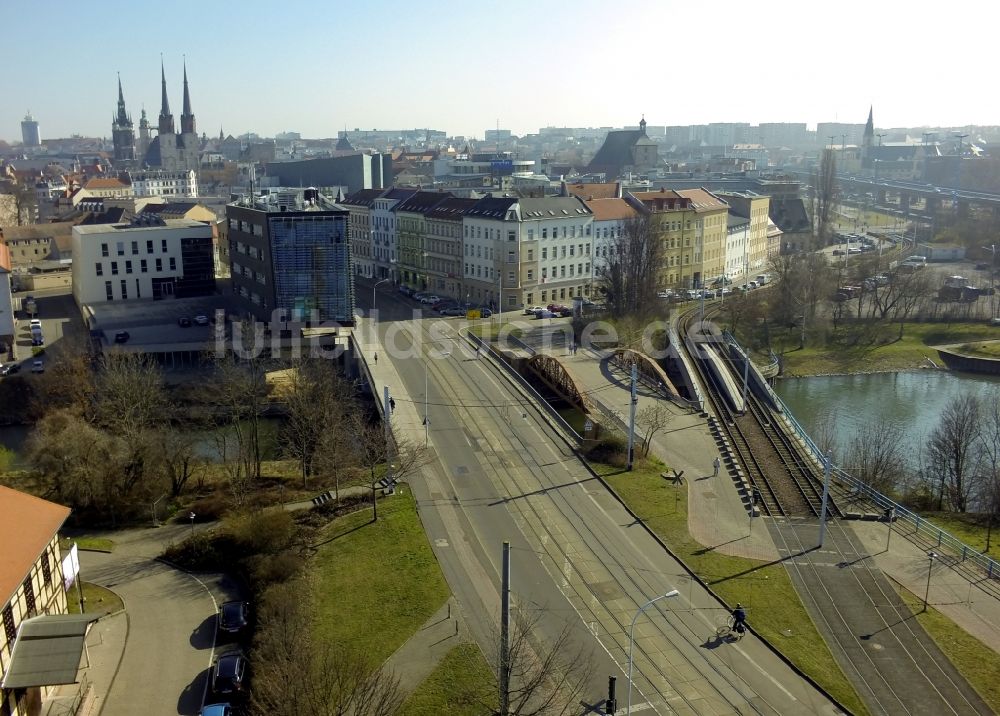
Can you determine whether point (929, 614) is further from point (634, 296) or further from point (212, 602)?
point (634, 296)

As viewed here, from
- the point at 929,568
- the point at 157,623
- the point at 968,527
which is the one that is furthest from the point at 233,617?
the point at 968,527

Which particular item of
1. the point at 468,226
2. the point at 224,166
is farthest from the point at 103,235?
the point at 224,166

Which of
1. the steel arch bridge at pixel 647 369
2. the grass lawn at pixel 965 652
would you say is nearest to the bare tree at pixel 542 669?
the grass lawn at pixel 965 652

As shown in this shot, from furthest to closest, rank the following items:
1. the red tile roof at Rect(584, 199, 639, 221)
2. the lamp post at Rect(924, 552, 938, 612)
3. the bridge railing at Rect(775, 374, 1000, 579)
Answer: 1. the red tile roof at Rect(584, 199, 639, 221)
2. the bridge railing at Rect(775, 374, 1000, 579)
3. the lamp post at Rect(924, 552, 938, 612)

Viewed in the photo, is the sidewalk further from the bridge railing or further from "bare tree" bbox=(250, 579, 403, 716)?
"bare tree" bbox=(250, 579, 403, 716)

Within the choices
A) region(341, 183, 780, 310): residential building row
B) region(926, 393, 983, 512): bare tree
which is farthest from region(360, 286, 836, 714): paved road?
region(341, 183, 780, 310): residential building row

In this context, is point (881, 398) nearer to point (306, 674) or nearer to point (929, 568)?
point (929, 568)
